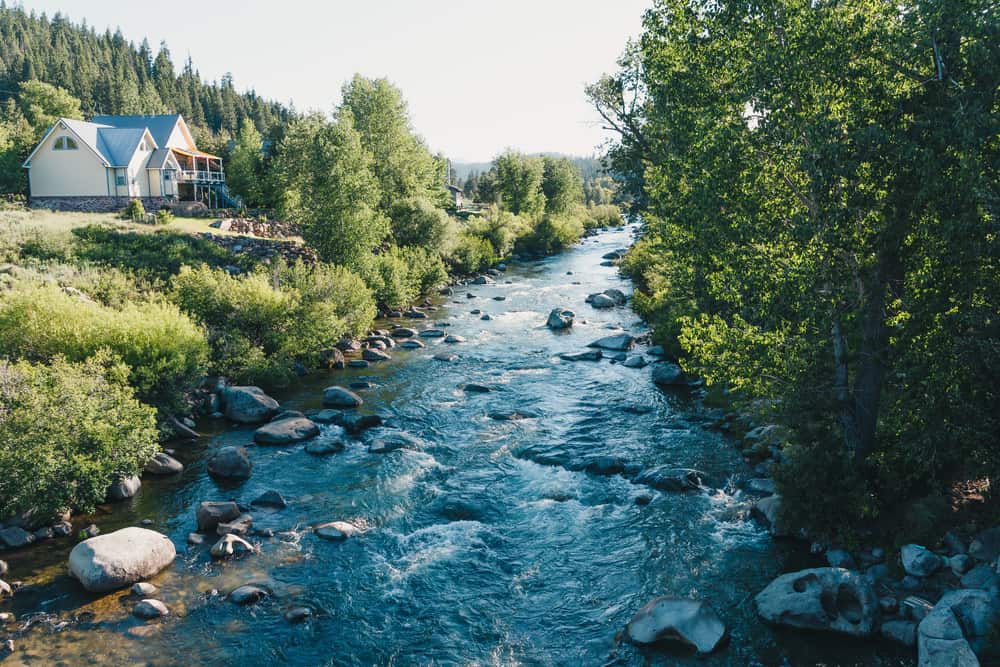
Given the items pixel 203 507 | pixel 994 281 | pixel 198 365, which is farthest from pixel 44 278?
pixel 994 281

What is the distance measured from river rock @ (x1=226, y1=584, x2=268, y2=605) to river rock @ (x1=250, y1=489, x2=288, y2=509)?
3.81 m

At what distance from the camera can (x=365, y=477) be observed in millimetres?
18734

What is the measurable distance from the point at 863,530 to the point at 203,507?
594 inches

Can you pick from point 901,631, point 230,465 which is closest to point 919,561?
point 901,631

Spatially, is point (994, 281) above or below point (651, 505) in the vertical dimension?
above

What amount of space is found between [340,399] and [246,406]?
333 cm

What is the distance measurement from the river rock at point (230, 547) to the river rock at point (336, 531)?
157cm

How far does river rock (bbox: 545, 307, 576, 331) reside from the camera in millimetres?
36625

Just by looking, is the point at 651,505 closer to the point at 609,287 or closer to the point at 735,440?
the point at 735,440

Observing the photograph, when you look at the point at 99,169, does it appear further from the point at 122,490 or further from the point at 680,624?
the point at 680,624

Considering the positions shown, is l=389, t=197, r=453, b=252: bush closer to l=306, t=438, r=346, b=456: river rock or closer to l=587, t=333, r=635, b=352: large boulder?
l=587, t=333, r=635, b=352: large boulder

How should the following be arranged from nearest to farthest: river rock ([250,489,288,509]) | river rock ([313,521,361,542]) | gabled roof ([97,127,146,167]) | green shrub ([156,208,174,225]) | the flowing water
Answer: the flowing water, river rock ([313,521,361,542]), river rock ([250,489,288,509]), green shrub ([156,208,174,225]), gabled roof ([97,127,146,167])

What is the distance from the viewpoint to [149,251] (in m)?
36.9

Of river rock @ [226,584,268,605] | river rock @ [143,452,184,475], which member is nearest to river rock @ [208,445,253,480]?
river rock @ [143,452,184,475]
